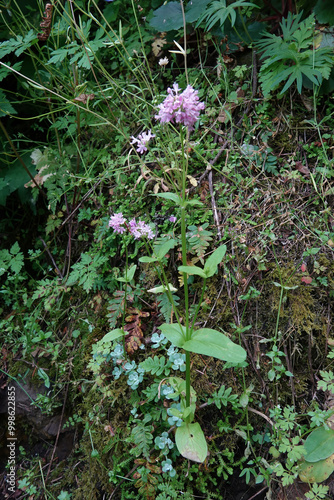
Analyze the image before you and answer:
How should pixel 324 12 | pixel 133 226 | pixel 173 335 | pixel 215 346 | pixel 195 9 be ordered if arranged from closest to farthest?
pixel 215 346
pixel 173 335
pixel 133 226
pixel 324 12
pixel 195 9

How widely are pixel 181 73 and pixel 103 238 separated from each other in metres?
1.39

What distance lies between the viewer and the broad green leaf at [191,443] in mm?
1401

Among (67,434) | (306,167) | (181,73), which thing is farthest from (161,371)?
(181,73)

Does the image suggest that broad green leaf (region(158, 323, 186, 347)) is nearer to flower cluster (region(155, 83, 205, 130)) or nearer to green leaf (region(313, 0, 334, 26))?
flower cluster (region(155, 83, 205, 130))

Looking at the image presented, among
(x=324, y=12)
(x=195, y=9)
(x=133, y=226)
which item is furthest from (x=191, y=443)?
(x=195, y=9)

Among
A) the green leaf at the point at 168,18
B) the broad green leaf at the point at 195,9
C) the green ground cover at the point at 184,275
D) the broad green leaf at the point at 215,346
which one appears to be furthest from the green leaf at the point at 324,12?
the broad green leaf at the point at 215,346

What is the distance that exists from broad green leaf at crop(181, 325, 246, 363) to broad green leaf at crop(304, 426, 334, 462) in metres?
0.59

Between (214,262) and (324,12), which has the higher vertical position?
(324,12)

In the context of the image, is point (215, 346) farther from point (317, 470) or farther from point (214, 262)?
point (317, 470)

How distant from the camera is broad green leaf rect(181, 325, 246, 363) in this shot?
1257mm

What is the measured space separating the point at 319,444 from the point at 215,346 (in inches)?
26.0

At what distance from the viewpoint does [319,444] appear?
146 centimetres

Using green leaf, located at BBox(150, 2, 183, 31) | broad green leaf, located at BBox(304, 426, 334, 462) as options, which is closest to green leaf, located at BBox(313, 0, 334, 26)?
green leaf, located at BBox(150, 2, 183, 31)

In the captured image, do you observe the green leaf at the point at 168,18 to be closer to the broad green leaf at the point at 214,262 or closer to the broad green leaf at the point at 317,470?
the broad green leaf at the point at 214,262
